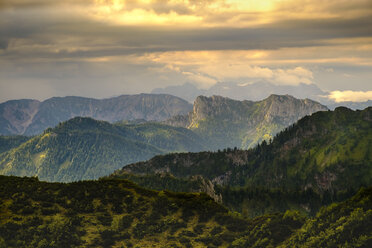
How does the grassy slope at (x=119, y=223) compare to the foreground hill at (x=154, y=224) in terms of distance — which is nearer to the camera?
the foreground hill at (x=154, y=224)

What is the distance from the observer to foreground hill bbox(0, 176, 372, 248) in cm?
15524

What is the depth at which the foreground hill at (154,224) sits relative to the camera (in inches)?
6112

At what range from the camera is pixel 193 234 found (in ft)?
569

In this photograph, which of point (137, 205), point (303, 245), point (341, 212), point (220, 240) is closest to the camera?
point (303, 245)

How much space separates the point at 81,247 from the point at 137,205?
40165 mm

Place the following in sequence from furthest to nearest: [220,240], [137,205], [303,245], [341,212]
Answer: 1. [137,205]
2. [220,240]
3. [341,212]
4. [303,245]

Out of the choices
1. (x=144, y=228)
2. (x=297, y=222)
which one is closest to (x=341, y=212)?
(x=297, y=222)

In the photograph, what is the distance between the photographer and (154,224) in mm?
181125

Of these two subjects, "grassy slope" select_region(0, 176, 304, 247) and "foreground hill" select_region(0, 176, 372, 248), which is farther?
"grassy slope" select_region(0, 176, 304, 247)

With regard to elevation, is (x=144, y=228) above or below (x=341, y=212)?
below

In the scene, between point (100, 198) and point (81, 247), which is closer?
point (81, 247)

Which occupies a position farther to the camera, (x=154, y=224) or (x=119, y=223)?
(x=154, y=224)

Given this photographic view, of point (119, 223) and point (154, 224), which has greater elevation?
point (119, 223)

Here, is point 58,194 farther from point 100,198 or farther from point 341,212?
point 341,212
